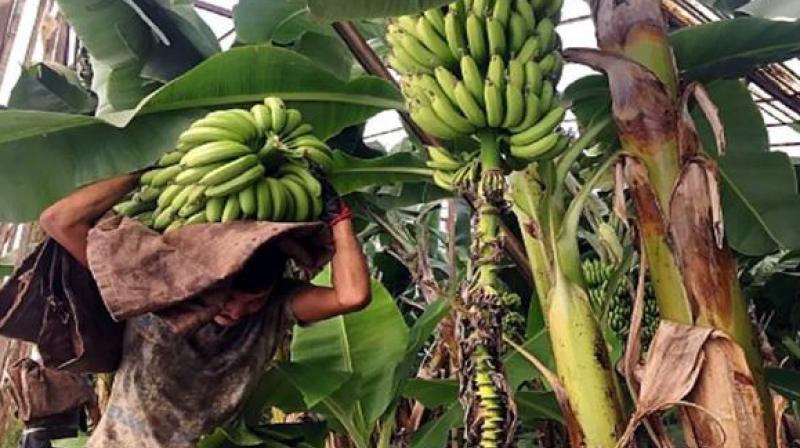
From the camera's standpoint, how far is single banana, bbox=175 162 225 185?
0.90m

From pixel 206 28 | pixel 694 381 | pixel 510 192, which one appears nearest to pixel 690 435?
pixel 694 381

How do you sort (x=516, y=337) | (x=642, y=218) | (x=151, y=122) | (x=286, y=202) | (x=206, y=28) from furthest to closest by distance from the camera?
1. (x=516, y=337)
2. (x=206, y=28)
3. (x=151, y=122)
4. (x=642, y=218)
5. (x=286, y=202)

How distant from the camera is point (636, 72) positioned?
1.08 meters

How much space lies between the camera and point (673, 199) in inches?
40.9

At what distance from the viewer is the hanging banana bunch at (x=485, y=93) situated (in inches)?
35.2

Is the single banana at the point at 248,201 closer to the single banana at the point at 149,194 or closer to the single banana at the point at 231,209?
the single banana at the point at 231,209

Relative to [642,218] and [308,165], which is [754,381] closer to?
[642,218]

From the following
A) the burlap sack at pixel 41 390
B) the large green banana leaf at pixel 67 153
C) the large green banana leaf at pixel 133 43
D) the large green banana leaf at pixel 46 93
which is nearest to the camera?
the large green banana leaf at pixel 67 153

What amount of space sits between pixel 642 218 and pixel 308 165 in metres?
0.42

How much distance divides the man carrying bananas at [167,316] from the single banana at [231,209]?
49 millimetres

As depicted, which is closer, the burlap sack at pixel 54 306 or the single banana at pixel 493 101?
the single banana at pixel 493 101

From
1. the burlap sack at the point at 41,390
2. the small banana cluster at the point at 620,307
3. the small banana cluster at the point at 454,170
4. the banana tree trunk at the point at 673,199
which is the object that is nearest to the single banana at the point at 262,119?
the small banana cluster at the point at 454,170

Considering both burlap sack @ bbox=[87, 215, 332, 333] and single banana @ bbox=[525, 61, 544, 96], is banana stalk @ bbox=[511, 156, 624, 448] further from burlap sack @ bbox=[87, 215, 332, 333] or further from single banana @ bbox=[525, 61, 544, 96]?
burlap sack @ bbox=[87, 215, 332, 333]

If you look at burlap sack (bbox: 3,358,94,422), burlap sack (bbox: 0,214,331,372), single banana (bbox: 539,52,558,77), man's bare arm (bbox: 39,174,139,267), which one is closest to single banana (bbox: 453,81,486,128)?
single banana (bbox: 539,52,558,77)
